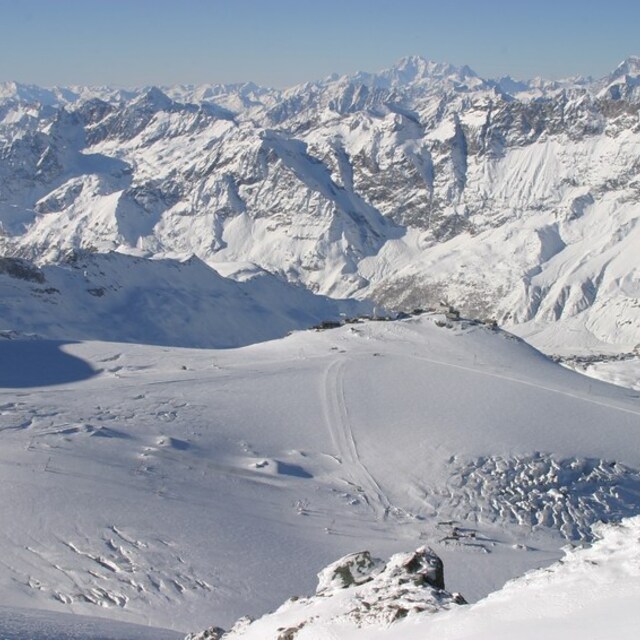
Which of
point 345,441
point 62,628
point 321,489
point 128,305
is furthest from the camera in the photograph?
point 128,305

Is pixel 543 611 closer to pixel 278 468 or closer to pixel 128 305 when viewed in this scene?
pixel 278 468

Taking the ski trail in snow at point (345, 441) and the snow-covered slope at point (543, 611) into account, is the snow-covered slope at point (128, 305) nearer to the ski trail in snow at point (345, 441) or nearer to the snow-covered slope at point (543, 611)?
the ski trail in snow at point (345, 441)

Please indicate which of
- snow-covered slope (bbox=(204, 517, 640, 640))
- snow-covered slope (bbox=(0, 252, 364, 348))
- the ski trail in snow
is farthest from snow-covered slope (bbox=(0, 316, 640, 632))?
snow-covered slope (bbox=(0, 252, 364, 348))

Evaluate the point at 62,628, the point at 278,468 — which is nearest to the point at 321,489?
the point at 278,468

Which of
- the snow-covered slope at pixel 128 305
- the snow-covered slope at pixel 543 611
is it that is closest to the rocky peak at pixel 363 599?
the snow-covered slope at pixel 543 611

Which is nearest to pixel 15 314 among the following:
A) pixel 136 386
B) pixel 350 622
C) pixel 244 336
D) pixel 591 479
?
pixel 244 336

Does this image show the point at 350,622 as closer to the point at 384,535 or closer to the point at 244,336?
the point at 384,535

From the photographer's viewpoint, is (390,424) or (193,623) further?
(390,424)
